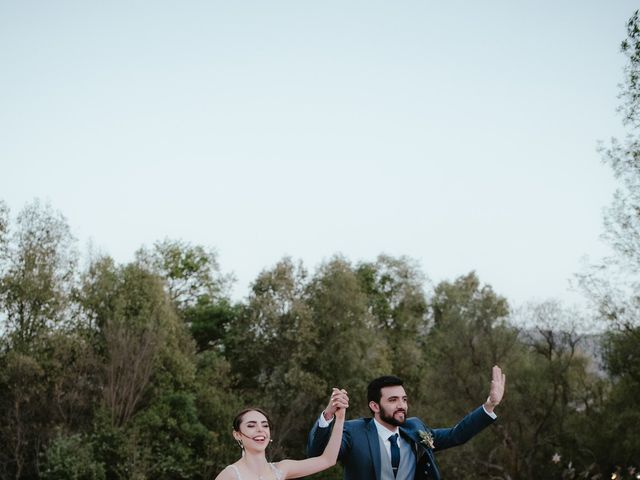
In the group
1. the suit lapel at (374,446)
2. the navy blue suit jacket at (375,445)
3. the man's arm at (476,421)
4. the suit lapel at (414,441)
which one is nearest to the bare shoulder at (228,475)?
the navy blue suit jacket at (375,445)

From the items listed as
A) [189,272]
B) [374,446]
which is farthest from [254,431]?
[189,272]

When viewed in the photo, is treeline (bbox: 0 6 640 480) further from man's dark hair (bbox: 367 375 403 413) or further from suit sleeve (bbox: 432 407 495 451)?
man's dark hair (bbox: 367 375 403 413)

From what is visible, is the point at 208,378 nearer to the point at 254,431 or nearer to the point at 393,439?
the point at 393,439

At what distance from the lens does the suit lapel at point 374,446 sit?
508cm

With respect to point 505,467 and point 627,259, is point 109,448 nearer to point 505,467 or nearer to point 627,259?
point 505,467

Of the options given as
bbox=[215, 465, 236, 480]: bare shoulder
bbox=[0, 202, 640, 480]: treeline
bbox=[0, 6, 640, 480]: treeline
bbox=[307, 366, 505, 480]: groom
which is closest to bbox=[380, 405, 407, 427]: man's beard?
bbox=[307, 366, 505, 480]: groom

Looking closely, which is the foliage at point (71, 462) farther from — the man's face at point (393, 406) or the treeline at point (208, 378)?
the man's face at point (393, 406)

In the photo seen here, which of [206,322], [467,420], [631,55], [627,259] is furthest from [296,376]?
[467,420]

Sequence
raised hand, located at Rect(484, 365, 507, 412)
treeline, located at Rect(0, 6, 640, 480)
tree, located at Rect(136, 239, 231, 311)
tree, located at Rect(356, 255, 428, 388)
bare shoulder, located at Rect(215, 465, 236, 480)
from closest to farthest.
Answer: bare shoulder, located at Rect(215, 465, 236, 480)
raised hand, located at Rect(484, 365, 507, 412)
treeline, located at Rect(0, 6, 640, 480)
tree, located at Rect(136, 239, 231, 311)
tree, located at Rect(356, 255, 428, 388)

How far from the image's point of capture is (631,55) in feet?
43.0

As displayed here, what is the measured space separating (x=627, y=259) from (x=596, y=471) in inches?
437

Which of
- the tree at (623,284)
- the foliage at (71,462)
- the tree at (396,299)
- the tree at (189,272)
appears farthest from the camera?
the tree at (396,299)

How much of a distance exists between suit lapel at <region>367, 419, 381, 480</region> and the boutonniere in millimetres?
351

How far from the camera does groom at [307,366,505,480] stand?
16.8 feet
